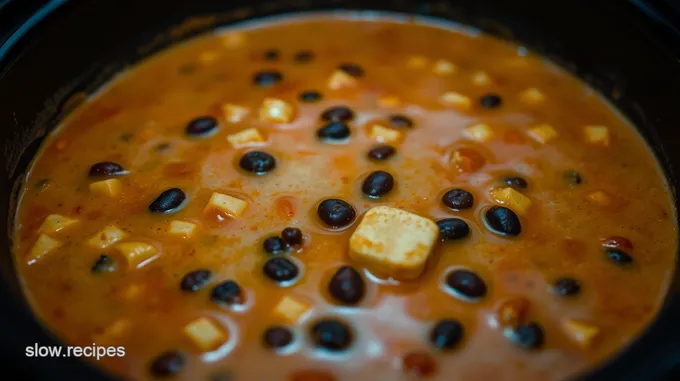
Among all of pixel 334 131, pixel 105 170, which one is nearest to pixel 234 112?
pixel 334 131

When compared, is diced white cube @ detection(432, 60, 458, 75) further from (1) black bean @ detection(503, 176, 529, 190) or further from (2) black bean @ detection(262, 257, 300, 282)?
(2) black bean @ detection(262, 257, 300, 282)

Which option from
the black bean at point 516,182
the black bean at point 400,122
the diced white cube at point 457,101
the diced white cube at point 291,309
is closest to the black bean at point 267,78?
the black bean at point 400,122

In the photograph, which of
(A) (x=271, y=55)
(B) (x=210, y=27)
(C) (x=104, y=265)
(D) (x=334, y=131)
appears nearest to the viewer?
(C) (x=104, y=265)

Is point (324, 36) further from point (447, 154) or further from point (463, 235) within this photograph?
point (463, 235)

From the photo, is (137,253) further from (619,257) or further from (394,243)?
(619,257)

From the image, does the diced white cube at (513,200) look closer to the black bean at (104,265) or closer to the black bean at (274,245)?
the black bean at (274,245)

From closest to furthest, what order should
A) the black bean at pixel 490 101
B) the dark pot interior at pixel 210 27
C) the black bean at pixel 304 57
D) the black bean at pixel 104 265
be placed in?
1. the black bean at pixel 104 265
2. the dark pot interior at pixel 210 27
3. the black bean at pixel 490 101
4. the black bean at pixel 304 57
